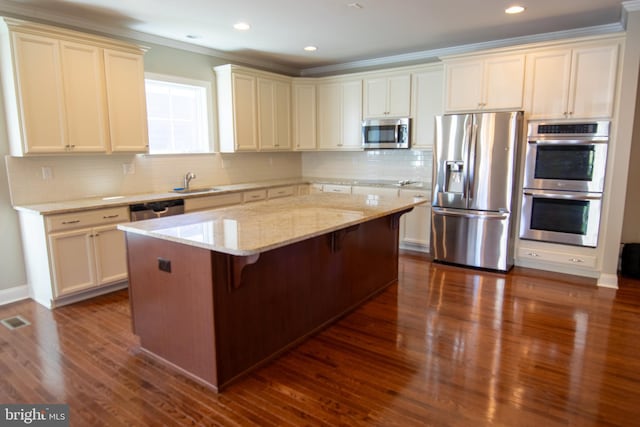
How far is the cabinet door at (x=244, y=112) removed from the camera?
5.30 m

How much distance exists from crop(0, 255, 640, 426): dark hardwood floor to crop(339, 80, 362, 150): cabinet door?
2957 mm

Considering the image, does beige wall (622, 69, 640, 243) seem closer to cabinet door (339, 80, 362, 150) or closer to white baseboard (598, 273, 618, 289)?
white baseboard (598, 273, 618, 289)

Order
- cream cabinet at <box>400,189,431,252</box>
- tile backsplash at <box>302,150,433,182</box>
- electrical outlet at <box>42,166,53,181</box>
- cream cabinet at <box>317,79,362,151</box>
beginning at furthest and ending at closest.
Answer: cream cabinet at <box>317,79,362,151</box>
tile backsplash at <box>302,150,433,182</box>
cream cabinet at <box>400,189,431,252</box>
electrical outlet at <box>42,166,53,181</box>

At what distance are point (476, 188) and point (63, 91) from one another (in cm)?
426

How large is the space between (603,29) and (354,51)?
283 cm

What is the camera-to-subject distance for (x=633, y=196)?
4.61 m

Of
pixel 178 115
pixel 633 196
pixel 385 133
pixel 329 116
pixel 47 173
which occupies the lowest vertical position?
pixel 633 196

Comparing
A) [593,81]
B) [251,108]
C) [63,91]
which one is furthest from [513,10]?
[63,91]

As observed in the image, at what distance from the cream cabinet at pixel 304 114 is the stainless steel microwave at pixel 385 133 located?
2.96 feet

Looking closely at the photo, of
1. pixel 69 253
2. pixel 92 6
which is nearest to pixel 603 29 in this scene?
pixel 92 6

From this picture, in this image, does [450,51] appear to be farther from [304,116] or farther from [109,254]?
[109,254]

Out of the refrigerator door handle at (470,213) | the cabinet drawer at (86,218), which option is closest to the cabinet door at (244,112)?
the cabinet drawer at (86,218)

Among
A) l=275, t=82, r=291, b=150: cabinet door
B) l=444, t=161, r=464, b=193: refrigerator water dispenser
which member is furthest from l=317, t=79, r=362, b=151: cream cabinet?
l=444, t=161, r=464, b=193: refrigerator water dispenser

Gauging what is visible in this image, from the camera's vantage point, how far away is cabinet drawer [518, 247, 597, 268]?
426 cm
